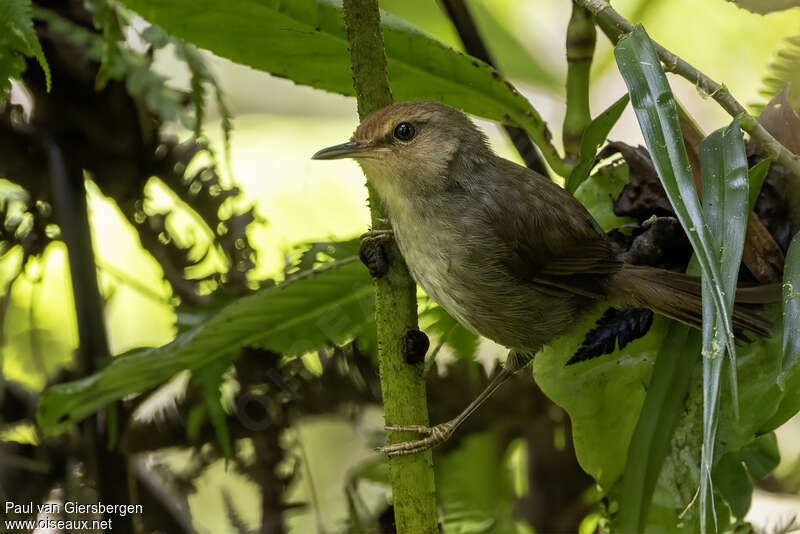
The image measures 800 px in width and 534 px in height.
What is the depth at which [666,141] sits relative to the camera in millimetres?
989

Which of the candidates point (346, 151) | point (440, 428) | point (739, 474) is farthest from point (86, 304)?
point (739, 474)

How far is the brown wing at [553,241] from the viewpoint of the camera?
1454 mm

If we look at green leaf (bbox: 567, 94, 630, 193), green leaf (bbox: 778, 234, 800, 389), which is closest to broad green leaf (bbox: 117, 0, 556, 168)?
green leaf (bbox: 567, 94, 630, 193)

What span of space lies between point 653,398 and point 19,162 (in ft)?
4.57

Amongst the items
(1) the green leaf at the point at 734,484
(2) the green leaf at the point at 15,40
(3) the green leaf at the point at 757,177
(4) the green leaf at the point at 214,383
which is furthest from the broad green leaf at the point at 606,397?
(2) the green leaf at the point at 15,40

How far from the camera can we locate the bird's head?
150 cm

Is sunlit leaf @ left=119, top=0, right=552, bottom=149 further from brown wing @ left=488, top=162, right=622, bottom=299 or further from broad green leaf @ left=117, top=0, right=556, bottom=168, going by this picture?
brown wing @ left=488, top=162, right=622, bottom=299

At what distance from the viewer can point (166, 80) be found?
1891 millimetres

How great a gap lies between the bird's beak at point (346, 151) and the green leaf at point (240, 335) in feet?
0.64

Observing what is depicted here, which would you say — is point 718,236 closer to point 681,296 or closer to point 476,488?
point 681,296

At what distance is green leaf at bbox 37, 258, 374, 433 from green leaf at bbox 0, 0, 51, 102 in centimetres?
52

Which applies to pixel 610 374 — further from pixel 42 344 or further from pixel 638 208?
pixel 42 344

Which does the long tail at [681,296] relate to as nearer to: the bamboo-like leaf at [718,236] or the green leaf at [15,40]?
the bamboo-like leaf at [718,236]

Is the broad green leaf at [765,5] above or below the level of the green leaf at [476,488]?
above
